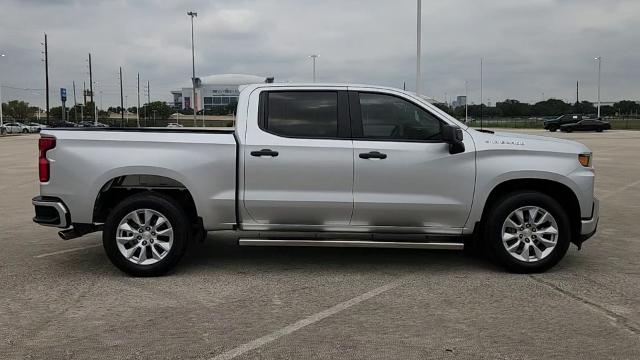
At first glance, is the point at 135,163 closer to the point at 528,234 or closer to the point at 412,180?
the point at 412,180

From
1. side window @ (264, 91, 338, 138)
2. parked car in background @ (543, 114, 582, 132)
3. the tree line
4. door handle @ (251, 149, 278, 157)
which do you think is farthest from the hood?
the tree line

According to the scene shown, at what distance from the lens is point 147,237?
5.86 metres

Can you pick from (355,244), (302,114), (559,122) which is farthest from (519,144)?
(559,122)

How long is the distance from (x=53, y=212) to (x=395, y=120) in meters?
3.55

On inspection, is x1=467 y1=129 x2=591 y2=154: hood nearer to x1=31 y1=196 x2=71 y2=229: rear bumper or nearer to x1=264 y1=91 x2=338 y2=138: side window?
x1=264 y1=91 x2=338 y2=138: side window

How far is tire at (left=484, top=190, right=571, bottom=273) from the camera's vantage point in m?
5.88

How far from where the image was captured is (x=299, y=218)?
5.90 meters

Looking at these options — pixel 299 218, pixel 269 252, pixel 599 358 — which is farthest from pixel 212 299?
pixel 599 358

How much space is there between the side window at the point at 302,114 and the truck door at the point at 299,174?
1 cm

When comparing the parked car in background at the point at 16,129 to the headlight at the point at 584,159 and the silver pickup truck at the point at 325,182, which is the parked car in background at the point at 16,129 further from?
the headlight at the point at 584,159

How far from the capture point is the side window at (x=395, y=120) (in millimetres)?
5941

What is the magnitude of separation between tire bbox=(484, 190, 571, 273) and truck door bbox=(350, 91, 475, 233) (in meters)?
0.33

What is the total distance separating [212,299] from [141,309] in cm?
61

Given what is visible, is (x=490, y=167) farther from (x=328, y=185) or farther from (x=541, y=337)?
(x=541, y=337)
